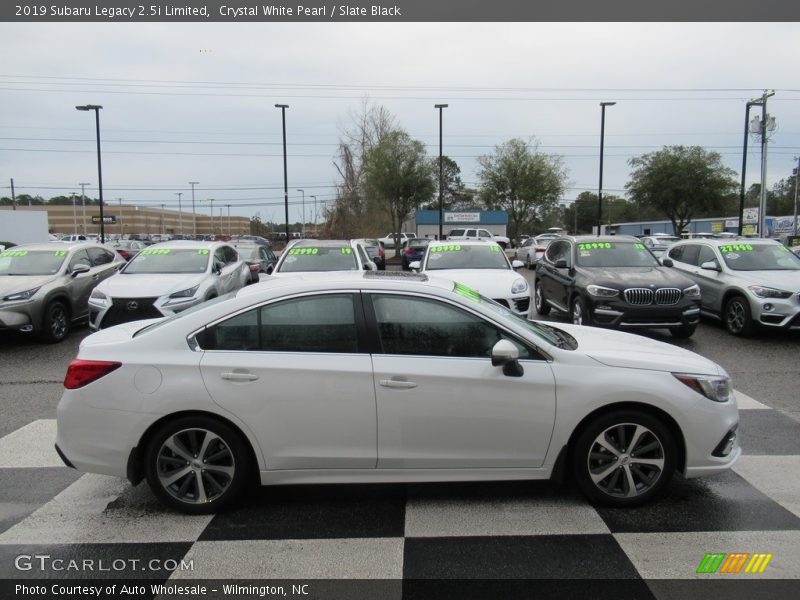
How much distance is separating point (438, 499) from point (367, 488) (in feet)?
1.85

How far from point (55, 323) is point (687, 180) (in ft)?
168

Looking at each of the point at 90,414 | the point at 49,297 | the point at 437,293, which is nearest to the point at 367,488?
the point at 437,293

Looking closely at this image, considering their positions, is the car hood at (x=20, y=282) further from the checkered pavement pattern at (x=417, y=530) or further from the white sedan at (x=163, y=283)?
the checkered pavement pattern at (x=417, y=530)

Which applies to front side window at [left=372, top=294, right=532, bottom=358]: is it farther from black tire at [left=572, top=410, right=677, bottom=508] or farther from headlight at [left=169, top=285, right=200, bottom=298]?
headlight at [left=169, top=285, right=200, bottom=298]

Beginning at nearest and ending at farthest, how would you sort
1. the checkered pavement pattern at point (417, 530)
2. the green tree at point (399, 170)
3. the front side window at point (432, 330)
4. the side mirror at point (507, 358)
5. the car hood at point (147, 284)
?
Result: 1. the checkered pavement pattern at point (417, 530)
2. the side mirror at point (507, 358)
3. the front side window at point (432, 330)
4. the car hood at point (147, 284)
5. the green tree at point (399, 170)

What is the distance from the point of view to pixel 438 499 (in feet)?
13.1

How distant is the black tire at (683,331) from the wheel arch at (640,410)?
6.10m

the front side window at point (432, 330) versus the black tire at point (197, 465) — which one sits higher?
the front side window at point (432, 330)

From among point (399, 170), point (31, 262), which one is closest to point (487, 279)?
point (31, 262)

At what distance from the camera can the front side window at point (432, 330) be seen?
12.5 feet

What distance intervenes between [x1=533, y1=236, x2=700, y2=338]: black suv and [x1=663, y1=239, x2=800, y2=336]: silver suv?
3.25 ft

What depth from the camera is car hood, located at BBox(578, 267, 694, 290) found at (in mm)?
9320

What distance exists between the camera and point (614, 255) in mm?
10703

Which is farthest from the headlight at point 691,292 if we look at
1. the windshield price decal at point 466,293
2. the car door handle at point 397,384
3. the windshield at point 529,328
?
the car door handle at point 397,384
